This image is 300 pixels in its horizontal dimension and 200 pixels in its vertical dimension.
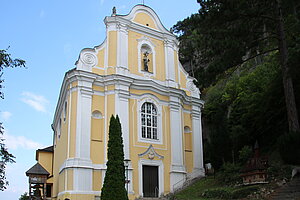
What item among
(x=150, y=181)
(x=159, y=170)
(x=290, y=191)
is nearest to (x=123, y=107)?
(x=159, y=170)

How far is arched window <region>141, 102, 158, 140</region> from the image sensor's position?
23.4 metres

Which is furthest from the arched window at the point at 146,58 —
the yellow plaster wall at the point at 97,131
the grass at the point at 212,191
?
the grass at the point at 212,191

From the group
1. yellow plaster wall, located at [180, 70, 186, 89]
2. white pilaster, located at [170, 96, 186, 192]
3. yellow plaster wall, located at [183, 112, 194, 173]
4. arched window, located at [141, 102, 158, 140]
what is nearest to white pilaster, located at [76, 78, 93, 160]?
arched window, located at [141, 102, 158, 140]

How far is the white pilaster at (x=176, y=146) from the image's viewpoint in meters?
23.2

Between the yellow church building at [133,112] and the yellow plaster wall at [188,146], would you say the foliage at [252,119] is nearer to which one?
the yellow plaster wall at [188,146]

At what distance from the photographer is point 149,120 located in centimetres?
2375

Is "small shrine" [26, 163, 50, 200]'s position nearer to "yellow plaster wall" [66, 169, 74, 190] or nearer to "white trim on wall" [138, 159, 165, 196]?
"yellow plaster wall" [66, 169, 74, 190]

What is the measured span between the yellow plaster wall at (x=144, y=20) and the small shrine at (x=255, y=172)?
1257 centimetres

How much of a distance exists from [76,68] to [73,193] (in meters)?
7.42

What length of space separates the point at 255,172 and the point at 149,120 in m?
8.63

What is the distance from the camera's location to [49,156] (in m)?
29.7

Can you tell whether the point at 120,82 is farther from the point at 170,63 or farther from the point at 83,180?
the point at 83,180

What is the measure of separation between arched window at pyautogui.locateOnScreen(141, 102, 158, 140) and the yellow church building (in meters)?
0.06

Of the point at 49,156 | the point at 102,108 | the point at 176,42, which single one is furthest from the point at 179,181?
the point at 49,156
